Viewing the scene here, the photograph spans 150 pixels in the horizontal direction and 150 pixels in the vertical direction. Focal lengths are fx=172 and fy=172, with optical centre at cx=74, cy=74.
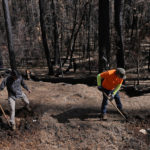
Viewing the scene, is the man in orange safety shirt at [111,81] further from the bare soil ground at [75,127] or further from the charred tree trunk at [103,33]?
the charred tree trunk at [103,33]

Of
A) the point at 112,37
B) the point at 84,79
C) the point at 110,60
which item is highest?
the point at 112,37

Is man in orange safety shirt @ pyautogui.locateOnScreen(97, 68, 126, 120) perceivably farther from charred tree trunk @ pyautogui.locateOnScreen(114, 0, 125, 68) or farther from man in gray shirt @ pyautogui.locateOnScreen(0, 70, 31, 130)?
charred tree trunk @ pyautogui.locateOnScreen(114, 0, 125, 68)

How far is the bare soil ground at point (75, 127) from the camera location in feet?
16.3

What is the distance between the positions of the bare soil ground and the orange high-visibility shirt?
1237 mm

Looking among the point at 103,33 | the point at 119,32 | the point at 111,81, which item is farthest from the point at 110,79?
the point at 119,32

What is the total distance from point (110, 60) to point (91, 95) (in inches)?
159

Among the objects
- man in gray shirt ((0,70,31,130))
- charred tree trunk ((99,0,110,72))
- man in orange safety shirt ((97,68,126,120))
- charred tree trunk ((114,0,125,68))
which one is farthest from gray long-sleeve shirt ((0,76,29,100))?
charred tree trunk ((114,0,125,68))

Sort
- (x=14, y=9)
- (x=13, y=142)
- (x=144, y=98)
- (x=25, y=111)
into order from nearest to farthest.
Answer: (x=13, y=142), (x=25, y=111), (x=144, y=98), (x=14, y=9)

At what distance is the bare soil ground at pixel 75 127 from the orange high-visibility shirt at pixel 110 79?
124 centimetres

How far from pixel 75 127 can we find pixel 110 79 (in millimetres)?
1902

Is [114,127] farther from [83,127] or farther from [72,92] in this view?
[72,92]

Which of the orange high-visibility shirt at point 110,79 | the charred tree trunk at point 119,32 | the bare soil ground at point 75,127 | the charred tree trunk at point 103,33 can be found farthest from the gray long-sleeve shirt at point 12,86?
the charred tree trunk at point 119,32

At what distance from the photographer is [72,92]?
8.16 metres

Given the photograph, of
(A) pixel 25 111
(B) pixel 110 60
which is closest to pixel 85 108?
(A) pixel 25 111
